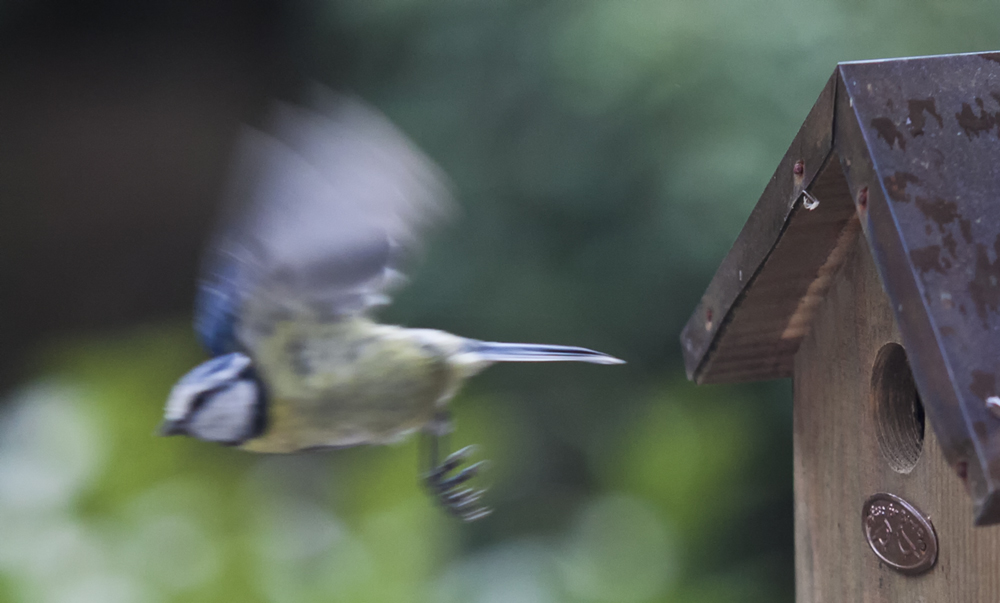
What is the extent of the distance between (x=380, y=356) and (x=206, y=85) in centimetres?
143

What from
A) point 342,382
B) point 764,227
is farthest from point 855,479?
point 342,382

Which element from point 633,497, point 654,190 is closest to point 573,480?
point 633,497

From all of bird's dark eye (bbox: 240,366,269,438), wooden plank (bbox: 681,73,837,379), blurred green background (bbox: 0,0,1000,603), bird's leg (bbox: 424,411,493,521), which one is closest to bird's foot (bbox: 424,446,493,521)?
bird's leg (bbox: 424,411,493,521)

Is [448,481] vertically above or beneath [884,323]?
beneath

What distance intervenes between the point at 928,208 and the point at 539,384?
3.77 feet

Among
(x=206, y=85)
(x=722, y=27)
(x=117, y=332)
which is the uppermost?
(x=206, y=85)

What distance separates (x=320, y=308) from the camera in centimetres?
60

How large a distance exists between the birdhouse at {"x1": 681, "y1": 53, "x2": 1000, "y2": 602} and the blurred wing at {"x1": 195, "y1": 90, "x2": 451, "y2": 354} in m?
0.24

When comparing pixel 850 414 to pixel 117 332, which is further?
pixel 117 332

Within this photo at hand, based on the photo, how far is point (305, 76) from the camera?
5.72ft

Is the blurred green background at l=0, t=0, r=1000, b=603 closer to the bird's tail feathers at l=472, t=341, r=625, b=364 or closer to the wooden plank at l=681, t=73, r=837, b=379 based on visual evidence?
the wooden plank at l=681, t=73, r=837, b=379

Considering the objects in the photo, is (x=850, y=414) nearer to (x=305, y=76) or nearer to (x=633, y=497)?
(x=633, y=497)

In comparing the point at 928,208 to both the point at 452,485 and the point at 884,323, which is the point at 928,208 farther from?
the point at 452,485

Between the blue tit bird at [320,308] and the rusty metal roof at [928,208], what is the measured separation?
0.16 meters
